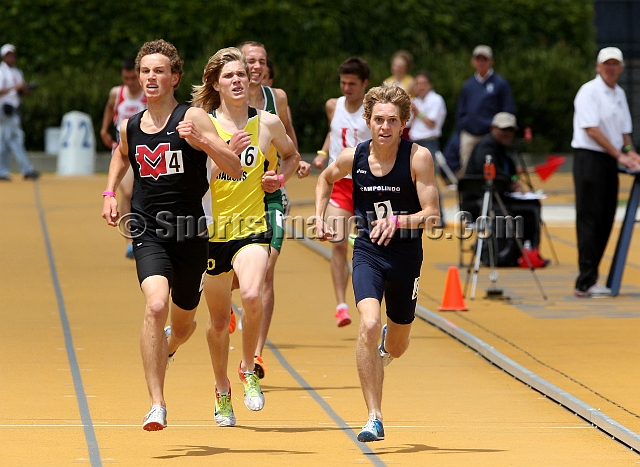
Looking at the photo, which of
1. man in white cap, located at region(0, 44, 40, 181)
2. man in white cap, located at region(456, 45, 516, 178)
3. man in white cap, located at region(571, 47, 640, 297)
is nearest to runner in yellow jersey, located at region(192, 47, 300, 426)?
man in white cap, located at region(571, 47, 640, 297)

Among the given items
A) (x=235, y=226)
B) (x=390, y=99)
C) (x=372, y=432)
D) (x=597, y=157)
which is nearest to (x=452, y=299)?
(x=597, y=157)

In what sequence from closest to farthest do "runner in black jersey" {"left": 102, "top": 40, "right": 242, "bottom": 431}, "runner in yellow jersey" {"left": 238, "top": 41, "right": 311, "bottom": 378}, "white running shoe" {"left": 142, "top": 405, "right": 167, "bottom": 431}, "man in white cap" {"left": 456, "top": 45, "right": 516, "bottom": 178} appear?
"white running shoe" {"left": 142, "top": 405, "right": 167, "bottom": 431} → "runner in black jersey" {"left": 102, "top": 40, "right": 242, "bottom": 431} → "runner in yellow jersey" {"left": 238, "top": 41, "right": 311, "bottom": 378} → "man in white cap" {"left": 456, "top": 45, "right": 516, "bottom": 178}

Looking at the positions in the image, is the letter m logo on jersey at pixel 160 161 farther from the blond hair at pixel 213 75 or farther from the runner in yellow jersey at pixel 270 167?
the runner in yellow jersey at pixel 270 167

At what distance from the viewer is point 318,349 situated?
397 inches

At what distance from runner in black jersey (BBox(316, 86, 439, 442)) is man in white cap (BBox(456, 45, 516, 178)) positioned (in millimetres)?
11745

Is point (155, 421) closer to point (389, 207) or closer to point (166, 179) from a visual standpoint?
point (166, 179)

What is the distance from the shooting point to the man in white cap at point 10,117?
24.5m

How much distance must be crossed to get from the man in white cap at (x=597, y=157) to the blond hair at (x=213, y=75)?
534 cm

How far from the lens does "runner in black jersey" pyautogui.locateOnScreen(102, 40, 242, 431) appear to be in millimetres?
7156

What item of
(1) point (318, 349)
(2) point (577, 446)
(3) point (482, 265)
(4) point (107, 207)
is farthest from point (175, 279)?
(3) point (482, 265)

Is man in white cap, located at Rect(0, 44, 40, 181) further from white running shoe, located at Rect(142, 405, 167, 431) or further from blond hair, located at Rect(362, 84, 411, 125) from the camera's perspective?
white running shoe, located at Rect(142, 405, 167, 431)

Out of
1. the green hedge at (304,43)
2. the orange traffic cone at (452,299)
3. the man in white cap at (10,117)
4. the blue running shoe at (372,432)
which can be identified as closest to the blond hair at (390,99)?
the blue running shoe at (372,432)

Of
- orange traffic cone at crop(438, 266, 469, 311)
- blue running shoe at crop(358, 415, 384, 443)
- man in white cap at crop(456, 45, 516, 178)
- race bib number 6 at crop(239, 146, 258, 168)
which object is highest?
race bib number 6 at crop(239, 146, 258, 168)

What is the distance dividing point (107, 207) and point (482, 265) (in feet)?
26.2
